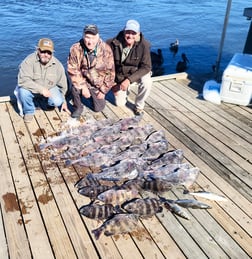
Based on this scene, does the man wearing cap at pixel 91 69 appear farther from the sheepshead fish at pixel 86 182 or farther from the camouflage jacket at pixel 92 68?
the sheepshead fish at pixel 86 182

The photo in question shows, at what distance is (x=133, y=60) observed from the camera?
529 cm

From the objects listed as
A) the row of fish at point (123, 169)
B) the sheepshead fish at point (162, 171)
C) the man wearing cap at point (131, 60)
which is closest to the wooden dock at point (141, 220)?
the row of fish at point (123, 169)

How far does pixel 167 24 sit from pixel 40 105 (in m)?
12.8

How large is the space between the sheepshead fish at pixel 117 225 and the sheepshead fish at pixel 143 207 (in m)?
0.12

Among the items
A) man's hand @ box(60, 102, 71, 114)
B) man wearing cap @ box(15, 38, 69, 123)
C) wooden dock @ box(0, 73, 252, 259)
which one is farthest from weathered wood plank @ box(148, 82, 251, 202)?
man wearing cap @ box(15, 38, 69, 123)

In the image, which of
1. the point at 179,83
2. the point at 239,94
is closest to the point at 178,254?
the point at 239,94

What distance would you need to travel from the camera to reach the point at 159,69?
443 inches

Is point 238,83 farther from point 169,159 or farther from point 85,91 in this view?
point 85,91

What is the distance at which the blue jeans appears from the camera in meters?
5.01

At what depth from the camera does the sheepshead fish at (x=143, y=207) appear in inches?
138

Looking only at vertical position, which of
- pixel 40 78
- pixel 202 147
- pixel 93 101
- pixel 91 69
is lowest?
pixel 202 147

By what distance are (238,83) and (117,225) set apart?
3.80 metres

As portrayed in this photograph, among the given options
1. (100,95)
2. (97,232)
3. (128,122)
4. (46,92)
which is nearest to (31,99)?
(46,92)

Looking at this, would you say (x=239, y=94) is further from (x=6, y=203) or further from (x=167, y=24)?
(x=167, y=24)
